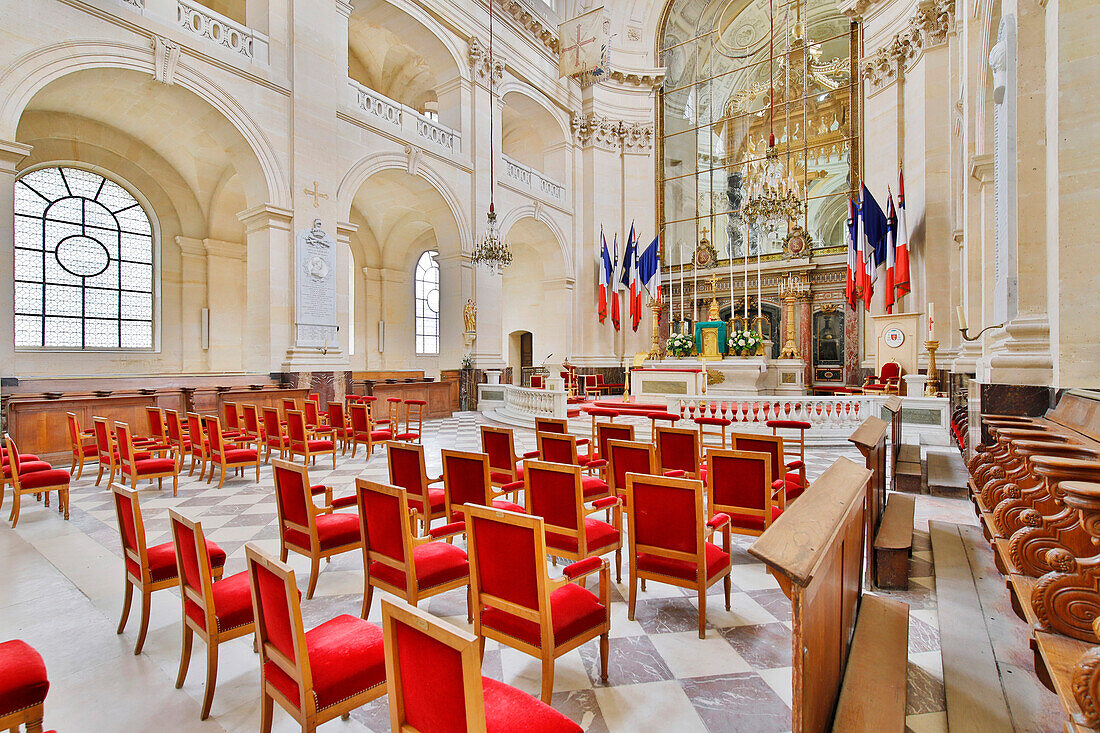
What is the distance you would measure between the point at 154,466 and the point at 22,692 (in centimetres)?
420

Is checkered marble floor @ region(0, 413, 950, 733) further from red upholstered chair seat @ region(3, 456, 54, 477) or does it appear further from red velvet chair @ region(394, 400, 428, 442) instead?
red velvet chair @ region(394, 400, 428, 442)

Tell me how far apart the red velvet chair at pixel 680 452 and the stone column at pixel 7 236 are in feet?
26.9

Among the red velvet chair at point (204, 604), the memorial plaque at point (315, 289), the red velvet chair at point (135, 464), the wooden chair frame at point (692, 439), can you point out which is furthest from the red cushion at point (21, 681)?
the memorial plaque at point (315, 289)

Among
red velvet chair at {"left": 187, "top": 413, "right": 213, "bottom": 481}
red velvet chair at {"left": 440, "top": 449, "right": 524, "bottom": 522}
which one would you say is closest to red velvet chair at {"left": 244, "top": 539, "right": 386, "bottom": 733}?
red velvet chair at {"left": 440, "top": 449, "right": 524, "bottom": 522}

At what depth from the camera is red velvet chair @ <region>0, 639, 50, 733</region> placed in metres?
1.50

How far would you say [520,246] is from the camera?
17.9 m

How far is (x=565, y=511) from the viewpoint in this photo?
2.80m

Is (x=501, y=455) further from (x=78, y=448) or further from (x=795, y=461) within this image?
(x=78, y=448)

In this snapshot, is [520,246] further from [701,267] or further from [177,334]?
[177,334]

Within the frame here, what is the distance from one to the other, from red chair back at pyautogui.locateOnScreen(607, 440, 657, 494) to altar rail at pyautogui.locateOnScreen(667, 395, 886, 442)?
15.3ft

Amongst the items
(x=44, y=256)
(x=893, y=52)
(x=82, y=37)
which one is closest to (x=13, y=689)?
(x=82, y=37)

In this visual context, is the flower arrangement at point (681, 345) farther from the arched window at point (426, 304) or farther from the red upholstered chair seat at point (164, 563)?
the red upholstered chair seat at point (164, 563)

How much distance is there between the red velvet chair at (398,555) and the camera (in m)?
2.35

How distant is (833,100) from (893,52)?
11.4 feet
